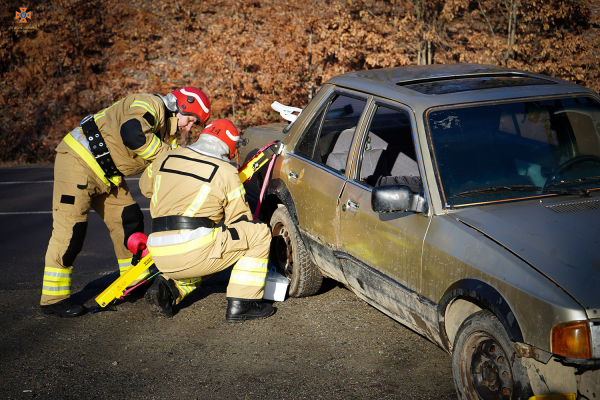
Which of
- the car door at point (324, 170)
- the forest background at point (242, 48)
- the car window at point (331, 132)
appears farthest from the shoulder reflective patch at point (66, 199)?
the forest background at point (242, 48)

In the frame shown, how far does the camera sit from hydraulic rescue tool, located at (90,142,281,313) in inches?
174

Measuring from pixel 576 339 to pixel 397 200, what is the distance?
43.2 inches

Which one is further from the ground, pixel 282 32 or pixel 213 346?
pixel 282 32

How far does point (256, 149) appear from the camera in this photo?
523 centimetres

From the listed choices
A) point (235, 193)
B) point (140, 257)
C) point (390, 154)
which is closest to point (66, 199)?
point (140, 257)

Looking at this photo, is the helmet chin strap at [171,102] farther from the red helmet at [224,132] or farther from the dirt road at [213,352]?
the dirt road at [213,352]

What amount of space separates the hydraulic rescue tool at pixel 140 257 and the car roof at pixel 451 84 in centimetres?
94

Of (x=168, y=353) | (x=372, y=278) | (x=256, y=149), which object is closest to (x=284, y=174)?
(x=256, y=149)

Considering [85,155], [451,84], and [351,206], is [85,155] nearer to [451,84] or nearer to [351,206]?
[351,206]

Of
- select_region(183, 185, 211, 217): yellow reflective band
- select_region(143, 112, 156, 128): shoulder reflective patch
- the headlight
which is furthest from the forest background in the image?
the headlight

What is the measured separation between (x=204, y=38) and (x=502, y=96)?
14.1 m

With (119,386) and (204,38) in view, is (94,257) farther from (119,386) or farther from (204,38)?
(204,38)

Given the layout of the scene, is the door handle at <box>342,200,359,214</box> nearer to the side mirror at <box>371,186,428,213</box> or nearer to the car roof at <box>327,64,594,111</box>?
the side mirror at <box>371,186,428,213</box>

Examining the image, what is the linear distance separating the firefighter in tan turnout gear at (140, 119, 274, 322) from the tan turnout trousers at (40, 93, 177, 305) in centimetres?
34
